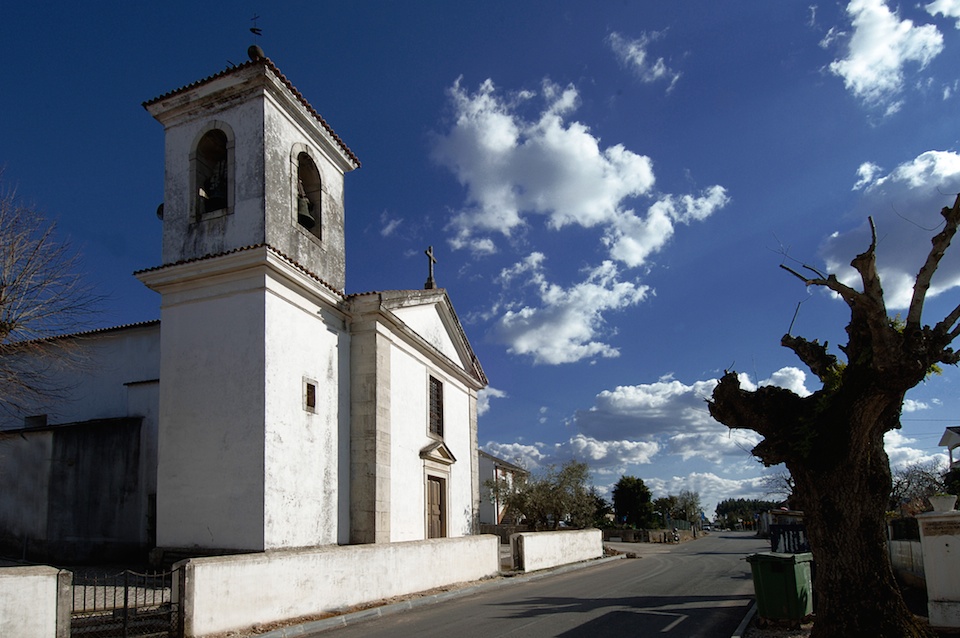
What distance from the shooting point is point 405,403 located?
705 inches

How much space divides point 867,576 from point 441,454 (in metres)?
12.8

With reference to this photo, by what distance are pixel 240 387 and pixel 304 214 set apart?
13.8 feet

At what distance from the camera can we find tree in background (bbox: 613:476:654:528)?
182 ft

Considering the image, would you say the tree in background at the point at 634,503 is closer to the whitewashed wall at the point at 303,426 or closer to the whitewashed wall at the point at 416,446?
the whitewashed wall at the point at 416,446

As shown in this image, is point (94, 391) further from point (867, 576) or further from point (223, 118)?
point (867, 576)

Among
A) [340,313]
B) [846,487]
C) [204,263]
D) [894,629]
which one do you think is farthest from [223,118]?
[894,629]

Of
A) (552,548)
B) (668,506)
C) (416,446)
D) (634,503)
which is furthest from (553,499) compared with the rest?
(668,506)

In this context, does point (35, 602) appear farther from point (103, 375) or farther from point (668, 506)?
point (668, 506)

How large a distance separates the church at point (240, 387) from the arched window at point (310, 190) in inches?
1.8

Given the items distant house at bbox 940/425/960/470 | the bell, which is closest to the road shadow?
the bell

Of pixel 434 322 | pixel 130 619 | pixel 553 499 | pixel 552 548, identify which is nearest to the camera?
pixel 130 619

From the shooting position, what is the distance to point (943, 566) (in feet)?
31.0

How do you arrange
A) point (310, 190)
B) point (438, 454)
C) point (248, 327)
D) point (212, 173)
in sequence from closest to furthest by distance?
1. point (248, 327)
2. point (212, 173)
3. point (310, 190)
4. point (438, 454)

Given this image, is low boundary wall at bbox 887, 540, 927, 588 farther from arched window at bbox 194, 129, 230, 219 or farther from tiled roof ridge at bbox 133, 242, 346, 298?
arched window at bbox 194, 129, 230, 219
